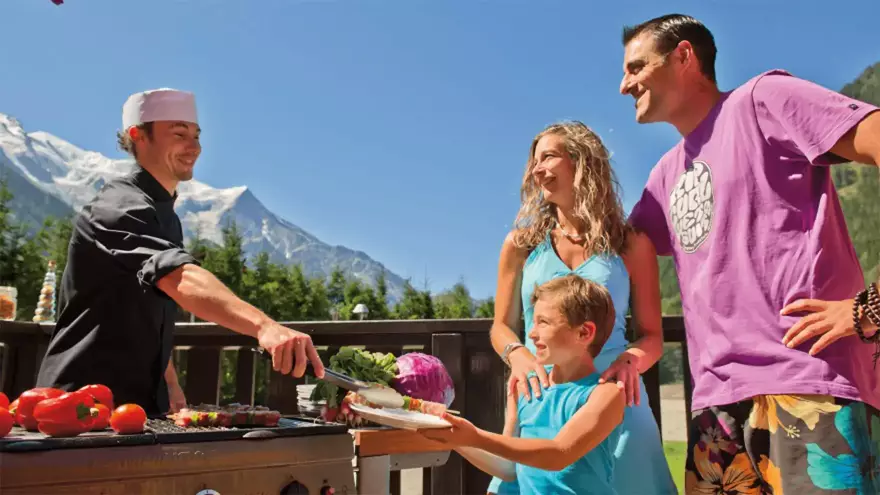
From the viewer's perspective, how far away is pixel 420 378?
114 inches

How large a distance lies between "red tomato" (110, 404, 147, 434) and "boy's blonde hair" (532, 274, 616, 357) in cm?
112

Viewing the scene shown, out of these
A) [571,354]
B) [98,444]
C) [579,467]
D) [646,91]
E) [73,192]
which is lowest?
[579,467]

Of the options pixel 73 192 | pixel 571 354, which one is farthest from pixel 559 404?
pixel 73 192

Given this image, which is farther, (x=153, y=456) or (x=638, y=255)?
(x=638, y=255)

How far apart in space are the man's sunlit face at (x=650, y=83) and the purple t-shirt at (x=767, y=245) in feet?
0.55

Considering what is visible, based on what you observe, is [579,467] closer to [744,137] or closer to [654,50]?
[744,137]

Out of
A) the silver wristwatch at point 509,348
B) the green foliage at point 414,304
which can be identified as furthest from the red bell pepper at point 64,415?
the green foliage at point 414,304

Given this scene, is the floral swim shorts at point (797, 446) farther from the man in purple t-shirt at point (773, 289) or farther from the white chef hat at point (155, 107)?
the white chef hat at point (155, 107)

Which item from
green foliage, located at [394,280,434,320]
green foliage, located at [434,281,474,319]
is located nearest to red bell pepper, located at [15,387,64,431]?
green foliage, located at [394,280,434,320]

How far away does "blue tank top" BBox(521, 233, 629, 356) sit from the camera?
86.0 inches

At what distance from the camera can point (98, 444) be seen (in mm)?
1493

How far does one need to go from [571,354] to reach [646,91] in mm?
912

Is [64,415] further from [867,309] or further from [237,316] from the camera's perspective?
[867,309]

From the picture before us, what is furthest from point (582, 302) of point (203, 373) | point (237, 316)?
point (203, 373)
